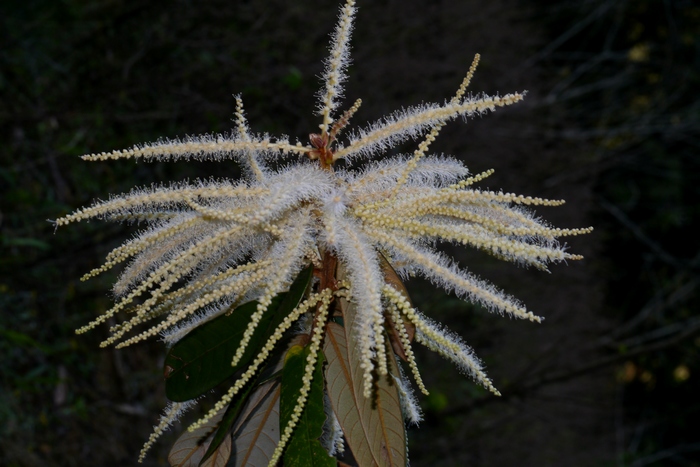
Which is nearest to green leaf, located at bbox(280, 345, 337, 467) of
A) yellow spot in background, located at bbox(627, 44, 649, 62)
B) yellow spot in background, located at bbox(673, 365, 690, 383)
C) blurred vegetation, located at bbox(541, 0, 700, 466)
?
blurred vegetation, located at bbox(541, 0, 700, 466)

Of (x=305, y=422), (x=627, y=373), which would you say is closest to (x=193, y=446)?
(x=305, y=422)

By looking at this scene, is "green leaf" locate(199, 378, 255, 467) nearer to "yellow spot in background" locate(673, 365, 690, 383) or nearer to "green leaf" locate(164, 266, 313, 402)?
"green leaf" locate(164, 266, 313, 402)

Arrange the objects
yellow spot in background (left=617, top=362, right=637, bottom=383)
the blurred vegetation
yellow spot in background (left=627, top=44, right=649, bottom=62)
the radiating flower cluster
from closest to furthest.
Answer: the radiating flower cluster
the blurred vegetation
yellow spot in background (left=627, top=44, right=649, bottom=62)
yellow spot in background (left=617, top=362, right=637, bottom=383)

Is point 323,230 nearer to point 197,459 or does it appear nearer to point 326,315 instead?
point 326,315

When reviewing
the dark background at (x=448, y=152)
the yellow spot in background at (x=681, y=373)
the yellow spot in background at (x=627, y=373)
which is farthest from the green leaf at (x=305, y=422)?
the yellow spot in background at (x=627, y=373)

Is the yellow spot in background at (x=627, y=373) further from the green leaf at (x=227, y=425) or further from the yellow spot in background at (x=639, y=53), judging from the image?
the green leaf at (x=227, y=425)

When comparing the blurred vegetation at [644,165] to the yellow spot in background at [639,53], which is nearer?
the blurred vegetation at [644,165]

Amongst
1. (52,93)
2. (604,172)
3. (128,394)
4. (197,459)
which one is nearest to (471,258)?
(604,172)
